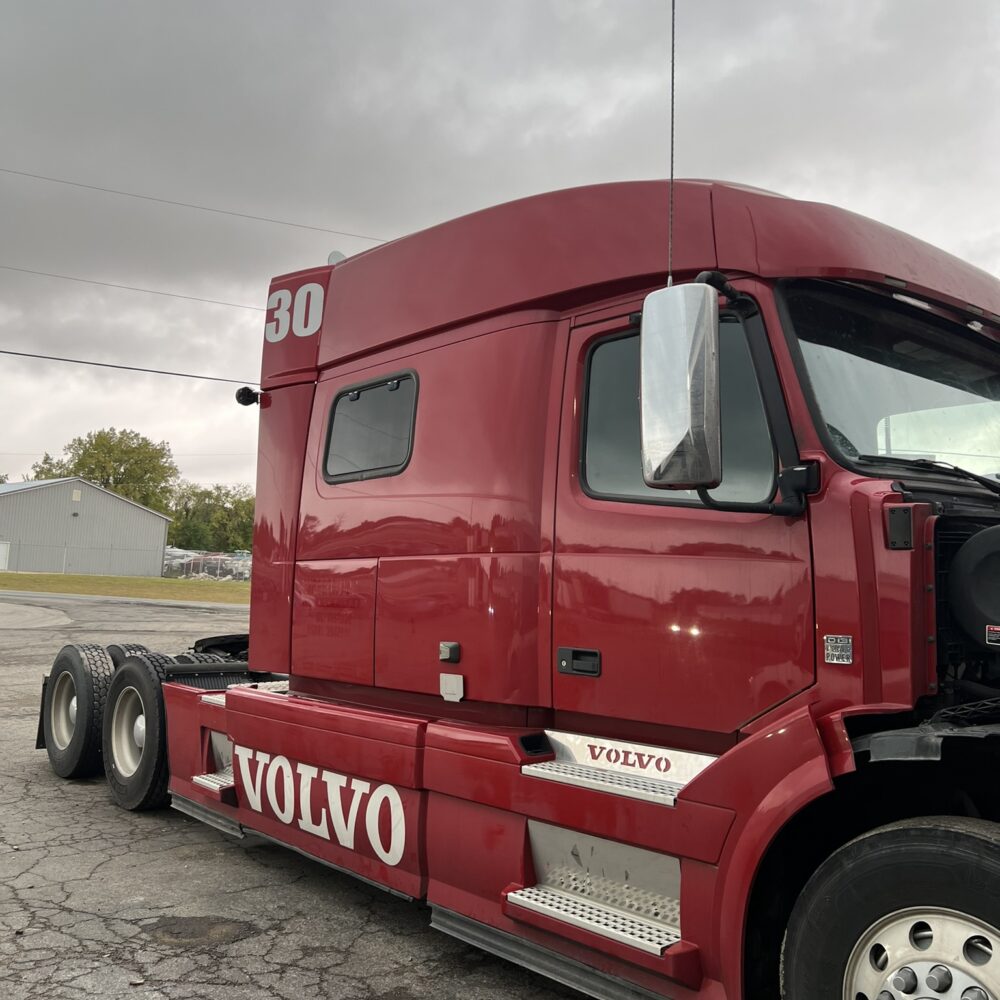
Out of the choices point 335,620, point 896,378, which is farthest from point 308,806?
point 896,378

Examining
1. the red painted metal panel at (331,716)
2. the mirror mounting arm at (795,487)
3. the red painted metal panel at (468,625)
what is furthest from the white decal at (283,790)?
the mirror mounting arm at (795,487)

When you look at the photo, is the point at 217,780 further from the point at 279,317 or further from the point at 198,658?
the point at 279,317

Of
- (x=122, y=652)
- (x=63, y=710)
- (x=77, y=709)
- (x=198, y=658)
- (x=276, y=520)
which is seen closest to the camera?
(x=276, y=520)

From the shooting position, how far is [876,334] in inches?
119

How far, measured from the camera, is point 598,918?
294 cm

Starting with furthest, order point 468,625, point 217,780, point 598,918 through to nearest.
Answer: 1. point 217,780
2. point 468,625
3. point 598,918

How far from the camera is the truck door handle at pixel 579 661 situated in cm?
324

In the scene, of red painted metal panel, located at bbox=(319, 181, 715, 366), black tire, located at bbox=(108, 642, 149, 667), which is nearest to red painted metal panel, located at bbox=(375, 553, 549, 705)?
red painted metal panel, located at bbox=(319, 181, 715, 366)

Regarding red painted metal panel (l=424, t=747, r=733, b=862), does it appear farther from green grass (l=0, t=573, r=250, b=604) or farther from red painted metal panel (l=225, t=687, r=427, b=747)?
green grass (l=0, t=573, r=250, b=604)

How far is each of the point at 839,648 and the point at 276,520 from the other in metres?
3.07

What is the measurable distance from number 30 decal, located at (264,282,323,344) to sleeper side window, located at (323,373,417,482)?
51cm

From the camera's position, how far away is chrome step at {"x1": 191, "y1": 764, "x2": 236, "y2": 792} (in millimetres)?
4887

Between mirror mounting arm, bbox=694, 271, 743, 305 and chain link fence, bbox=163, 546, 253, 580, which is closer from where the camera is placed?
mirror mounting arm, bbox=694, 271, 743, 305

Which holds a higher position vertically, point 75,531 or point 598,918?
point 75,531
